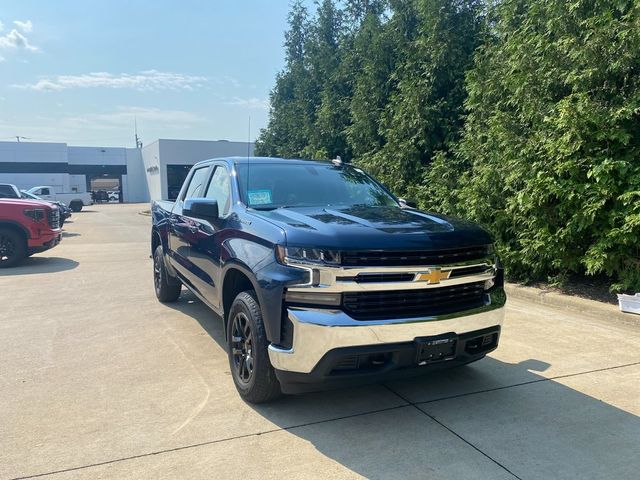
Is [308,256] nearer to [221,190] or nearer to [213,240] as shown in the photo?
[213,240]

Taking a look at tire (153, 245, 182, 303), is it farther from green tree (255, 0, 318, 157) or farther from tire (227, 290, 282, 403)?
green tree (255, 0, 318, 157)

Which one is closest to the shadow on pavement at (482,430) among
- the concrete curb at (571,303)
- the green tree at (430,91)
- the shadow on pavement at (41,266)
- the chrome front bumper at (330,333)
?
the chrome front bumper at (330,333)

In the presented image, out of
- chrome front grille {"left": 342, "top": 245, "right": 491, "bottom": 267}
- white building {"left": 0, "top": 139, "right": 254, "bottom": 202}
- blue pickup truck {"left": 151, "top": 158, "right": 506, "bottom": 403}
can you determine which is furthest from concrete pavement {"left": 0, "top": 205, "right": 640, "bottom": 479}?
white building {"left": 0, "top": 139, "right": 254, "bottom": 202}

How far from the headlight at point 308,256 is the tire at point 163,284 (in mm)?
3890

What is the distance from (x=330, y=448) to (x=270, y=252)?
130 cm

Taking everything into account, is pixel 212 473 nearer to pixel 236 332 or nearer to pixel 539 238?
pixel 236 332

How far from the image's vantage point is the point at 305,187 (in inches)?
181

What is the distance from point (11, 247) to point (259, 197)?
27.9 ft

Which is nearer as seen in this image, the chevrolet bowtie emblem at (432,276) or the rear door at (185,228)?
the chevrolet bowtie emblem at (432,276)

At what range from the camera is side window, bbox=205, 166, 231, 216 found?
4465mm

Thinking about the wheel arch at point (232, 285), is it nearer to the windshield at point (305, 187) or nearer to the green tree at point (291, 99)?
the windshield at point (305, 187)

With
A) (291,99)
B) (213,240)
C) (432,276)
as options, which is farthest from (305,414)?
(291,99)

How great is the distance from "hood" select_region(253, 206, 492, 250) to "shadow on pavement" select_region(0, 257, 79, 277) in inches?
314

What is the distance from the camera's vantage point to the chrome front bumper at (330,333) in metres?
3.02
